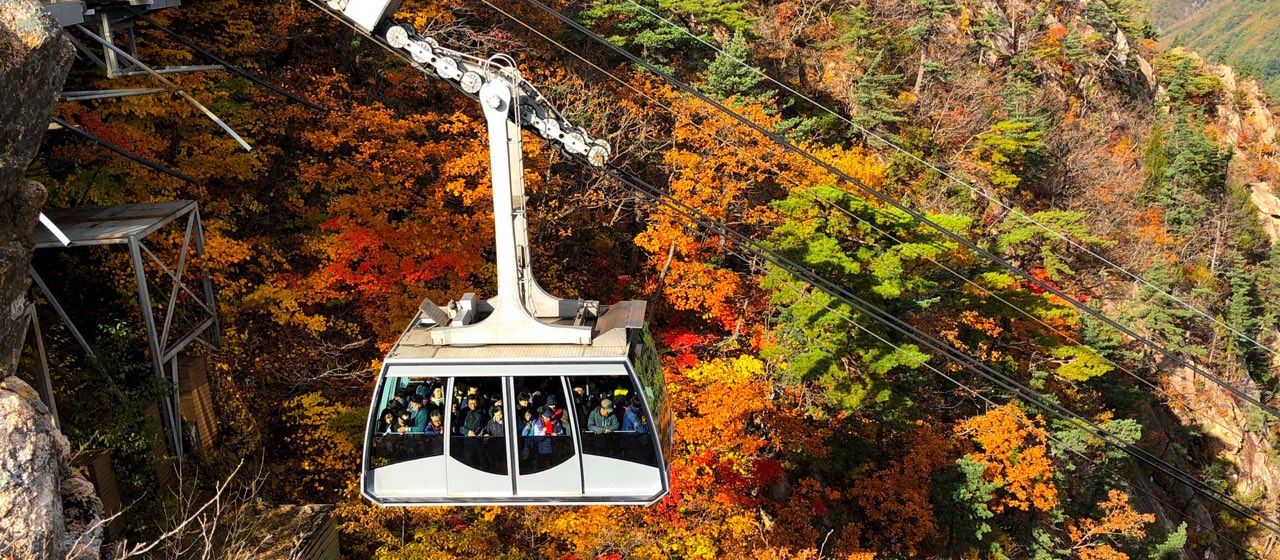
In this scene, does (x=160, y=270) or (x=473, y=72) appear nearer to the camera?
(x=473, y=72)

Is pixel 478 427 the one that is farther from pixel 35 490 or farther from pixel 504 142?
pixel 35 490

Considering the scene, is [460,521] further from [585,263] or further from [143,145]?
[143,145]

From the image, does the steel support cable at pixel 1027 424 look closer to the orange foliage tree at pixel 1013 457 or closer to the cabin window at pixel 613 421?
the orange foliage tree at pixel 1013 457

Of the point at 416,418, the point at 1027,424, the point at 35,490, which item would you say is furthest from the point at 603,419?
the point at 1027,424

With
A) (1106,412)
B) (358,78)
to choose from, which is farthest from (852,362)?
(358,78)

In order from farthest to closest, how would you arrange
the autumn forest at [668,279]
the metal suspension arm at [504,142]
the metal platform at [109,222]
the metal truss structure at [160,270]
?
the autumn forest at [668,279] → the metal truss structure at [160,270] → the metal platform at [109,222] → the metal suspension arm at [504,142]

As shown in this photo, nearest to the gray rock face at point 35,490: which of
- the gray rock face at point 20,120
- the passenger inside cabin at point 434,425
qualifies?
the gray rock face at point 20,120
